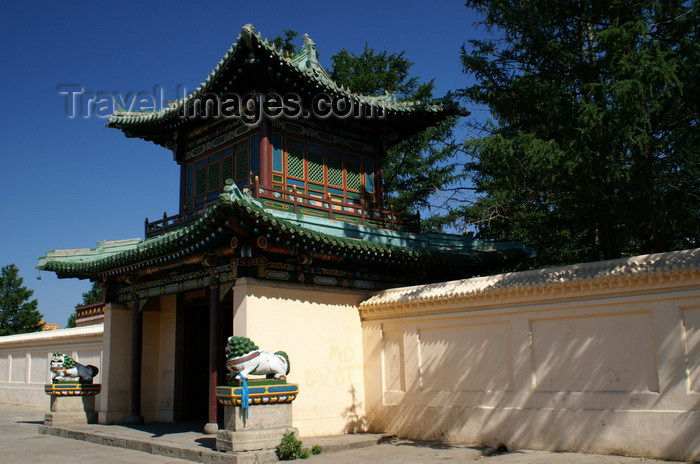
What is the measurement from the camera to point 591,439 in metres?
8.93

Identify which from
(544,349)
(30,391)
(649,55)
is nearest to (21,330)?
(30,391)

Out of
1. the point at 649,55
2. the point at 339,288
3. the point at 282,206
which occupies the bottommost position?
the point at 339,288

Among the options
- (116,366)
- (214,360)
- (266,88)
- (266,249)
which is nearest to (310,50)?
(266,88)

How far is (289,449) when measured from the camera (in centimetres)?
902

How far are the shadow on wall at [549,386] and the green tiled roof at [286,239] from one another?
1873mm

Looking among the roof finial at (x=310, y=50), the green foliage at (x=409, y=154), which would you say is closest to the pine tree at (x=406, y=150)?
the green foliage at (x=409, y=154)

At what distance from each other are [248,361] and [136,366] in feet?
17.6

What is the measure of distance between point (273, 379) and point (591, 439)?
485cm

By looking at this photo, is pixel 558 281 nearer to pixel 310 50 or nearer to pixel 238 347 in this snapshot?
pixel 238 347

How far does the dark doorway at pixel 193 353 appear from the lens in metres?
13.9

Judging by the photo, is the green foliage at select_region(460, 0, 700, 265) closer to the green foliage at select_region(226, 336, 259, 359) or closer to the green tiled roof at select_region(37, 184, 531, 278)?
the green tiled roof at select_region(37, 184, 531, 278)

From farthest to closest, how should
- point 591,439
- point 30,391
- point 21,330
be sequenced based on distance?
point 21,330
point 30,391
point 591,439

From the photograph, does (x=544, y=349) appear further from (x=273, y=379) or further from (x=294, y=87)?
(x=294, y=87)

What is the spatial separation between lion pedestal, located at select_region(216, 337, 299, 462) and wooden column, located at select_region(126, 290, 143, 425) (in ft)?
16.3
